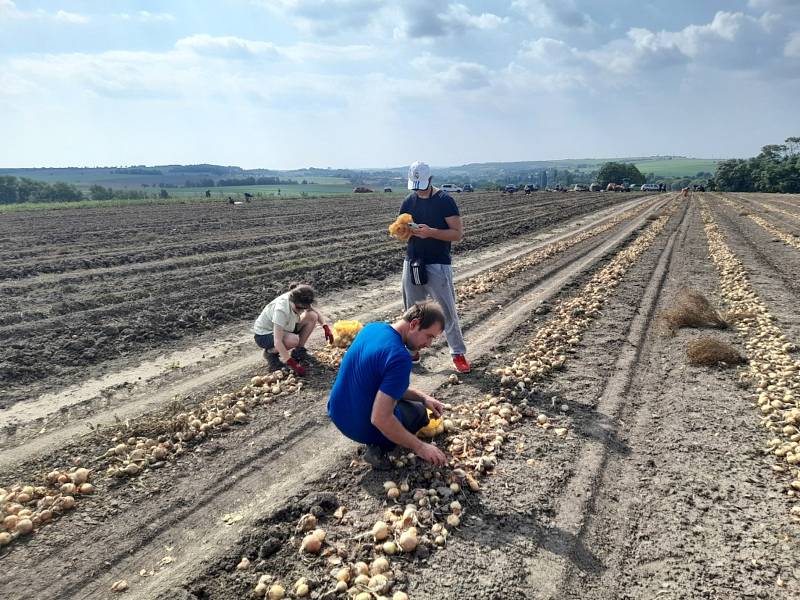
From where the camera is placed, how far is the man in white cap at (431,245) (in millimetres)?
5586

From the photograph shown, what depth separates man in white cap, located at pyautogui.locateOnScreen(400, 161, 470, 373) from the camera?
5.59 m

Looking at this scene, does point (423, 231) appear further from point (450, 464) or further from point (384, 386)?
point (450, 464)

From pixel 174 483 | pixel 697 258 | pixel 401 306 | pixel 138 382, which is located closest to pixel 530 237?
pixel 697 258

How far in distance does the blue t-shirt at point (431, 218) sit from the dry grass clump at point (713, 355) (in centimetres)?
335

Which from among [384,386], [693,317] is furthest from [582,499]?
[693,317]

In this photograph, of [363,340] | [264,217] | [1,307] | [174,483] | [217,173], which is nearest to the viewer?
[363,340]

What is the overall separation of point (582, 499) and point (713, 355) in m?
3.51

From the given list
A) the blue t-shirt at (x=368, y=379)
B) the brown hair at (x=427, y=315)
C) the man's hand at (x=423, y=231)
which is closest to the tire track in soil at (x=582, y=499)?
the blue t-shirt at (x=368, y=379)

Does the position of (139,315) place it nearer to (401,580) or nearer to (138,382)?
(138,382)

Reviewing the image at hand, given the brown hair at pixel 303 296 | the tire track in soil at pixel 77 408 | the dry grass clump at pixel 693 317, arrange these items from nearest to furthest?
the tire track in soil at pixel 77 408 → the brown hair at pixel 303 296 → the dry grass clump at pixel 693 317

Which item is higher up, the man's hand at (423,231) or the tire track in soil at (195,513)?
the man's hand at (423,231)

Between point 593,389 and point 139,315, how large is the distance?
7315 mm

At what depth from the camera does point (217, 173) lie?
178m

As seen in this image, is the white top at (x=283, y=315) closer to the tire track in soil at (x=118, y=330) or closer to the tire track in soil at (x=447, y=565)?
the tire track in soil at (x=118, y=330)
